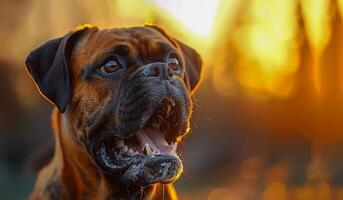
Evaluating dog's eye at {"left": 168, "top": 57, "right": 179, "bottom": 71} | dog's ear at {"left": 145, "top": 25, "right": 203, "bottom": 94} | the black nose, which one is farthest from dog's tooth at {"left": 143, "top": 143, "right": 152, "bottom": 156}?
dog's ear at {"left": 145, "top": 25, "right": 203, "bottom": 94}

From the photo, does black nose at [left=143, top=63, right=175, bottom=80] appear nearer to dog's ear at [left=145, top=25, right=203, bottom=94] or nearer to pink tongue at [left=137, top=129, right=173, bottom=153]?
pink tongue at [left=137, top=129, right=173, bottom=153]

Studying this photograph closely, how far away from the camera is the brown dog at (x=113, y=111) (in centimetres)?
502

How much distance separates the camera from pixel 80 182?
534 cm

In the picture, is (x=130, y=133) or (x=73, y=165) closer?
→ (x=130, y=133)

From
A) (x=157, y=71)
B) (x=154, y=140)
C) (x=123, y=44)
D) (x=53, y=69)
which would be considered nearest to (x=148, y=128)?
(x=154, y=140)

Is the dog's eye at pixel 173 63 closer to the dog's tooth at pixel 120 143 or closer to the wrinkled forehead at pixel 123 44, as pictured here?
the wrinkled forehead at pixel 123 44

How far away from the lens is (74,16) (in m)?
14.5

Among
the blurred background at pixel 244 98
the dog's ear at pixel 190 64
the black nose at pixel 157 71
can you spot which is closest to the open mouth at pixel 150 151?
the black nose at pixel 157 71

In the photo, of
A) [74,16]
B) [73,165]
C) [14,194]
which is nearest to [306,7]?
[74,16]

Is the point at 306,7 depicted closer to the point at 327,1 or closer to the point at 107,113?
the point at 327,1

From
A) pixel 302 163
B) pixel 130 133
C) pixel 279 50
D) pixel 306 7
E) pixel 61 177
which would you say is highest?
pixel 130 133

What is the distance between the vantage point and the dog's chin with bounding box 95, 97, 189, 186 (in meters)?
5.05

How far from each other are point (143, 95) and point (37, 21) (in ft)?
33.8

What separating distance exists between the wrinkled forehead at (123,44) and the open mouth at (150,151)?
451mm
